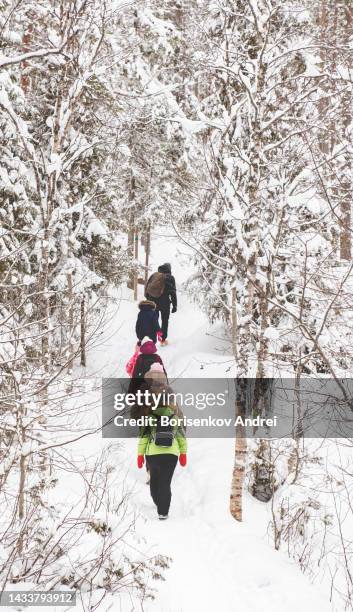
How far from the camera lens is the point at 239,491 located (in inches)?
279

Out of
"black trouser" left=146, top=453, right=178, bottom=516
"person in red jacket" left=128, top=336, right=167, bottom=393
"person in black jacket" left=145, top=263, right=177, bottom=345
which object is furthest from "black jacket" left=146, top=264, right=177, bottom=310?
"black trouser" left=146, top=453, right=178, bottom=516

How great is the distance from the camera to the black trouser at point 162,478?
6.79 m

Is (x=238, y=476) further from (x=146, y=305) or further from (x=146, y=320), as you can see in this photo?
(x=146, y=305)

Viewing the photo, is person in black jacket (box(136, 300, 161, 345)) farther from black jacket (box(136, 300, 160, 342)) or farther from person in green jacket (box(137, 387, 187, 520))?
person in green jacket (box(137, 387, 187, 520))

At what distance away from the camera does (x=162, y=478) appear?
22.2 ft

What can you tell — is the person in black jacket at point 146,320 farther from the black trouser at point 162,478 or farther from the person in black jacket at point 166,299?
the black trouser at point 162,478

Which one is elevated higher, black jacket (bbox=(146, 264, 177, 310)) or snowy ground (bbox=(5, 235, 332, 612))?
black jacket (bbox=(146, 264, 177, 310))

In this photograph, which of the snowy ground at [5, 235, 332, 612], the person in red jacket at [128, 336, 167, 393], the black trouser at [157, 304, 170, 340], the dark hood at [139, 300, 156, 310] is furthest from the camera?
the black trouser at [157, 304, 170, 340]

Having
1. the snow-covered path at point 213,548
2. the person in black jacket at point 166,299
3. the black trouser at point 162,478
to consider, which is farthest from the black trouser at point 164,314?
the black trouser at point 162,478

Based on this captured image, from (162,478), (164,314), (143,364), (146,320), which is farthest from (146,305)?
(162,478)

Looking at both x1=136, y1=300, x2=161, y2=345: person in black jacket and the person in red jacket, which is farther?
x1=136, y1=300, x2=161, y2=345: person in black jacket

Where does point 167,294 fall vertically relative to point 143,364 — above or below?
above

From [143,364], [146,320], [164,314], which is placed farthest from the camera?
[164,314]

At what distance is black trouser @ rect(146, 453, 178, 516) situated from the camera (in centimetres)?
679
